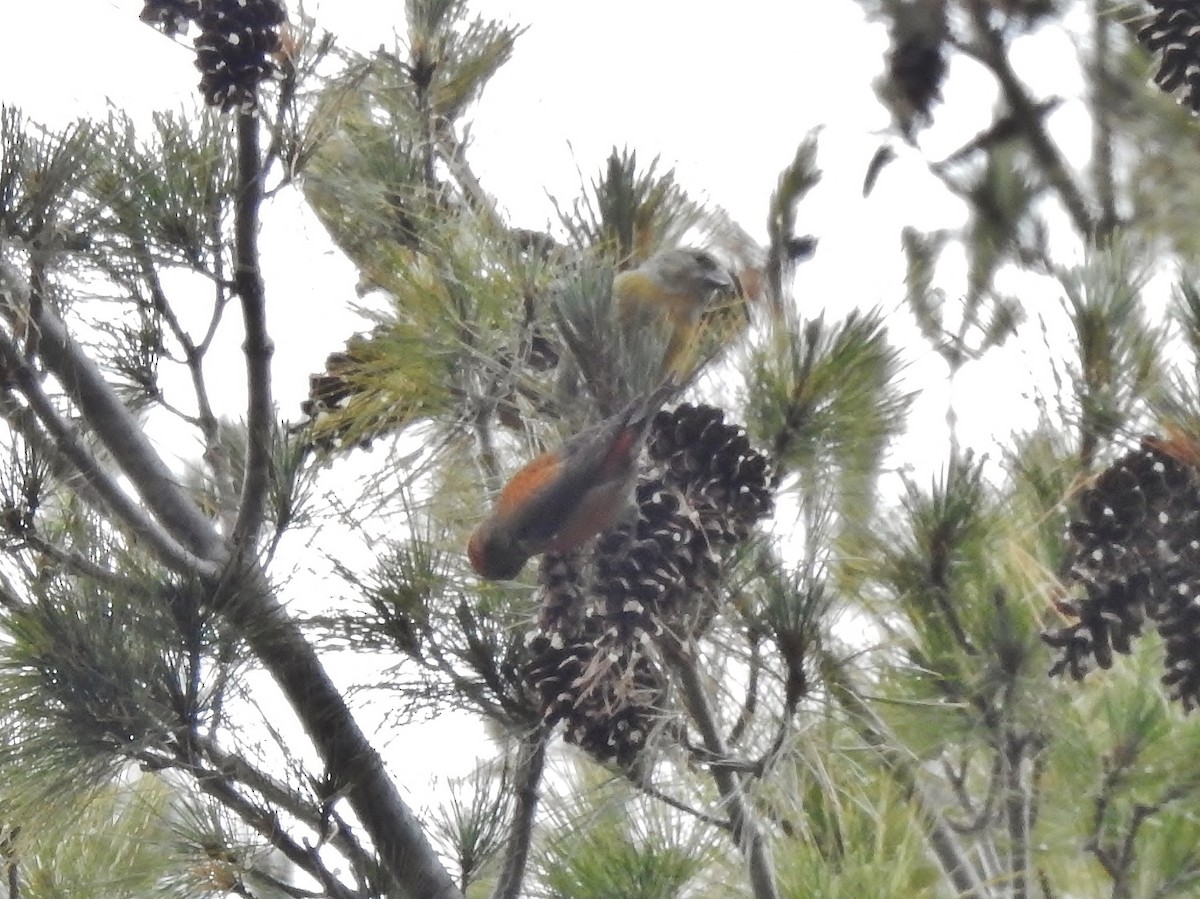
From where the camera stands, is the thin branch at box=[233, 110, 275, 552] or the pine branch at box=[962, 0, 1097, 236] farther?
the thin branch at box=[233, 110, 275, 552]

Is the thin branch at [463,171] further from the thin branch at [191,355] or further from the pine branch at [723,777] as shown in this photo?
the pine branch at [723,777]

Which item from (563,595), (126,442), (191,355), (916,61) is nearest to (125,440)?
(126,442)

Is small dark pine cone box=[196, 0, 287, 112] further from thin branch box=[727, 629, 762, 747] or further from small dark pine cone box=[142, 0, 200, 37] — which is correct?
thin branch box=[727, 629, 762, 747]

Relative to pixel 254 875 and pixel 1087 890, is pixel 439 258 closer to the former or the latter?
pixel 254 875

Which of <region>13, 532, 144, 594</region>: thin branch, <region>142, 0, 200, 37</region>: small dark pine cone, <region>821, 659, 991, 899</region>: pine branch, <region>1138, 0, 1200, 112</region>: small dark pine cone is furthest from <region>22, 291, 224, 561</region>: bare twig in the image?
<region>1138, 0, 1200, 112</region>: small dark pine cone

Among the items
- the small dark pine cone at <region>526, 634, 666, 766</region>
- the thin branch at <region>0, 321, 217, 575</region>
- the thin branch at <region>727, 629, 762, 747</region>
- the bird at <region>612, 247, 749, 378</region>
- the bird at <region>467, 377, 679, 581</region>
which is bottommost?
the thin branch at <region>727, 629, 762, 747</region>

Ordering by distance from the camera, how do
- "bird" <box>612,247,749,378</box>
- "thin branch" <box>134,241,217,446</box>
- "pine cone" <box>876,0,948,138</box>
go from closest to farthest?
"pine cone" <box>876,0,948,138</box>, "bird" <box>612,247,749,378</box>, "thin branch" <box>134,241,217,446</box>

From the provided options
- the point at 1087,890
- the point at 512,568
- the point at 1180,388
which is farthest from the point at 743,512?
the point at 1087,890

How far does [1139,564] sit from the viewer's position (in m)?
0.80

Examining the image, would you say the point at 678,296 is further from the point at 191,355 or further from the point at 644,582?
the point at 191,355

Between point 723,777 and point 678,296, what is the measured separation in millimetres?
313

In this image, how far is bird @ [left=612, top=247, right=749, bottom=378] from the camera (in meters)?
0.85

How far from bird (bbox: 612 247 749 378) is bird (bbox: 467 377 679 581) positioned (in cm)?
7

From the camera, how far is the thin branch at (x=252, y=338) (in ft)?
2.87
